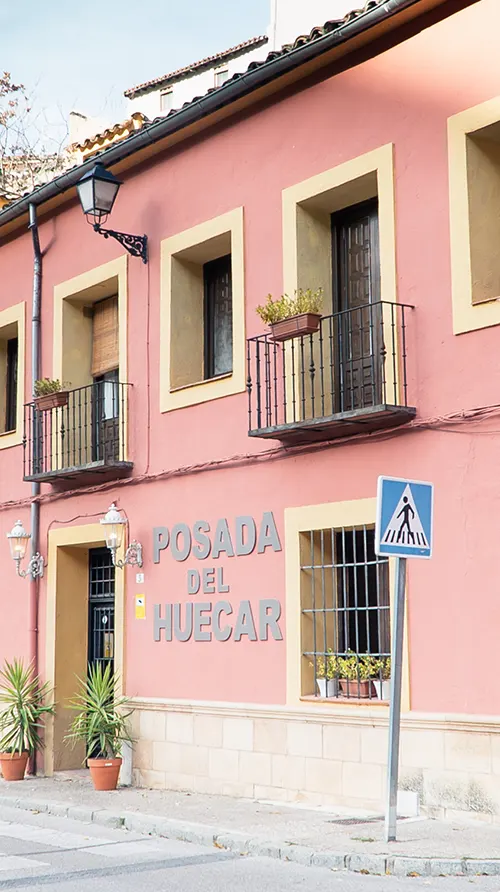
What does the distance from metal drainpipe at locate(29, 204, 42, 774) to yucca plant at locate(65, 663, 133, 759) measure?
1.96m

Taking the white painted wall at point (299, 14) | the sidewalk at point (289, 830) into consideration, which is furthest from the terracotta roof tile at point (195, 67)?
the sidewalk at point (289, 830)

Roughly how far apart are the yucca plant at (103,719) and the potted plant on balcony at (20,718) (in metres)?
1.25

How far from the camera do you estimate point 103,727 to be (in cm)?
1284

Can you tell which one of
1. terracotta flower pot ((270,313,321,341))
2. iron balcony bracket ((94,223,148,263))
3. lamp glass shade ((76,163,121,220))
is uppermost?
lamp glass shade ((76,163,121,220))

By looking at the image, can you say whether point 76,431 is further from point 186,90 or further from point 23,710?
point 186,90

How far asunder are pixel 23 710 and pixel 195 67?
718 inches

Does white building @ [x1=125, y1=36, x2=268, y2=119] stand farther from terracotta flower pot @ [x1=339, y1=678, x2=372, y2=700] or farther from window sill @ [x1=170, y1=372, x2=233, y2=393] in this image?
terracotta flower pot @ [x1=339, y1=678, x2=372, y2=700]

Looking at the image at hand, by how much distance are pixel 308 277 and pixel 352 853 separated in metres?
5.72

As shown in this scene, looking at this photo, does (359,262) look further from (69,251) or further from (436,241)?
(69,251)

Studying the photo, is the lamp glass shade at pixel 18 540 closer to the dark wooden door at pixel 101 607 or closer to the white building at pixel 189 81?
the dark wooden door at pixel 101 607

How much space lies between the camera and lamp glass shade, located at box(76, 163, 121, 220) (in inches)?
529

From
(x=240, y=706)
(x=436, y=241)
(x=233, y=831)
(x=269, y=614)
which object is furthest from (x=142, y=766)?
(x=436, y=241)

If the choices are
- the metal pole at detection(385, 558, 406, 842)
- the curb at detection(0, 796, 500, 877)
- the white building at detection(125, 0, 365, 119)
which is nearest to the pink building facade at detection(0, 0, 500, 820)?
the metal pole at detection(385, 558, 406, 842)

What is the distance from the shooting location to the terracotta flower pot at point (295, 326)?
11.0 meters
